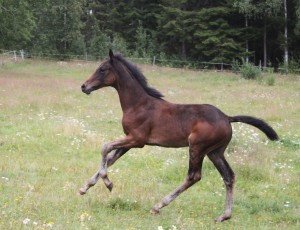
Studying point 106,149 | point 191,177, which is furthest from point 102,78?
point 191,177

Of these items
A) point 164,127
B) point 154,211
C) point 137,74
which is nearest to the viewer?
point 154,211

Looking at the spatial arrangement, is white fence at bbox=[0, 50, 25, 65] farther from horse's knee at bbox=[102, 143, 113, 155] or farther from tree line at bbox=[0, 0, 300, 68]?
horse's knee at bbox=[102, 143, 113, 155]

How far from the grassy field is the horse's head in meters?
1.97

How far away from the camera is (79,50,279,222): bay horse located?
730 centimetres

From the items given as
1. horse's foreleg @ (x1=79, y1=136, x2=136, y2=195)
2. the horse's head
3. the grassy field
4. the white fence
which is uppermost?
the horse's head

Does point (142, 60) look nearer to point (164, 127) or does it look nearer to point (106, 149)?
point (164, 127)

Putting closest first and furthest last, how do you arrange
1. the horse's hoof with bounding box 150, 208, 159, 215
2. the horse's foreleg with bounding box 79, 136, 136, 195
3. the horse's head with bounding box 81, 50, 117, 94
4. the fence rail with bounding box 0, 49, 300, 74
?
1. the horse's hoof with bounding box 150, 208, 159, 215
2. the horse's foreleg with bounding box 79, 136, 136, 195
3. the horse's head with bounding box 81, 50, 117, 94
4. the fence rail with bounding box 0, 49, 300, 74

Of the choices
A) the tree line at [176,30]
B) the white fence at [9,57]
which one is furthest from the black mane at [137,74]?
the white fence at [9,57]

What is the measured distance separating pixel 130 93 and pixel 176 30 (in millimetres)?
46183

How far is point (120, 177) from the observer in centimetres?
945

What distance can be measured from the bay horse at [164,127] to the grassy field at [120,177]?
18.3 inches

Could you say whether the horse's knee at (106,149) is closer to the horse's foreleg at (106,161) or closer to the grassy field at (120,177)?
the horse's foreleg at (106,161)

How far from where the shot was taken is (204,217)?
738 cm

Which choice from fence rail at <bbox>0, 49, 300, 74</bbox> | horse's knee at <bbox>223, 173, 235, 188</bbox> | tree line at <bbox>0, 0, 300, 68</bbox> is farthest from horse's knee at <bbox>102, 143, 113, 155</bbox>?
fence rail at <bbox>0, 49, 300, 74</bbox>
